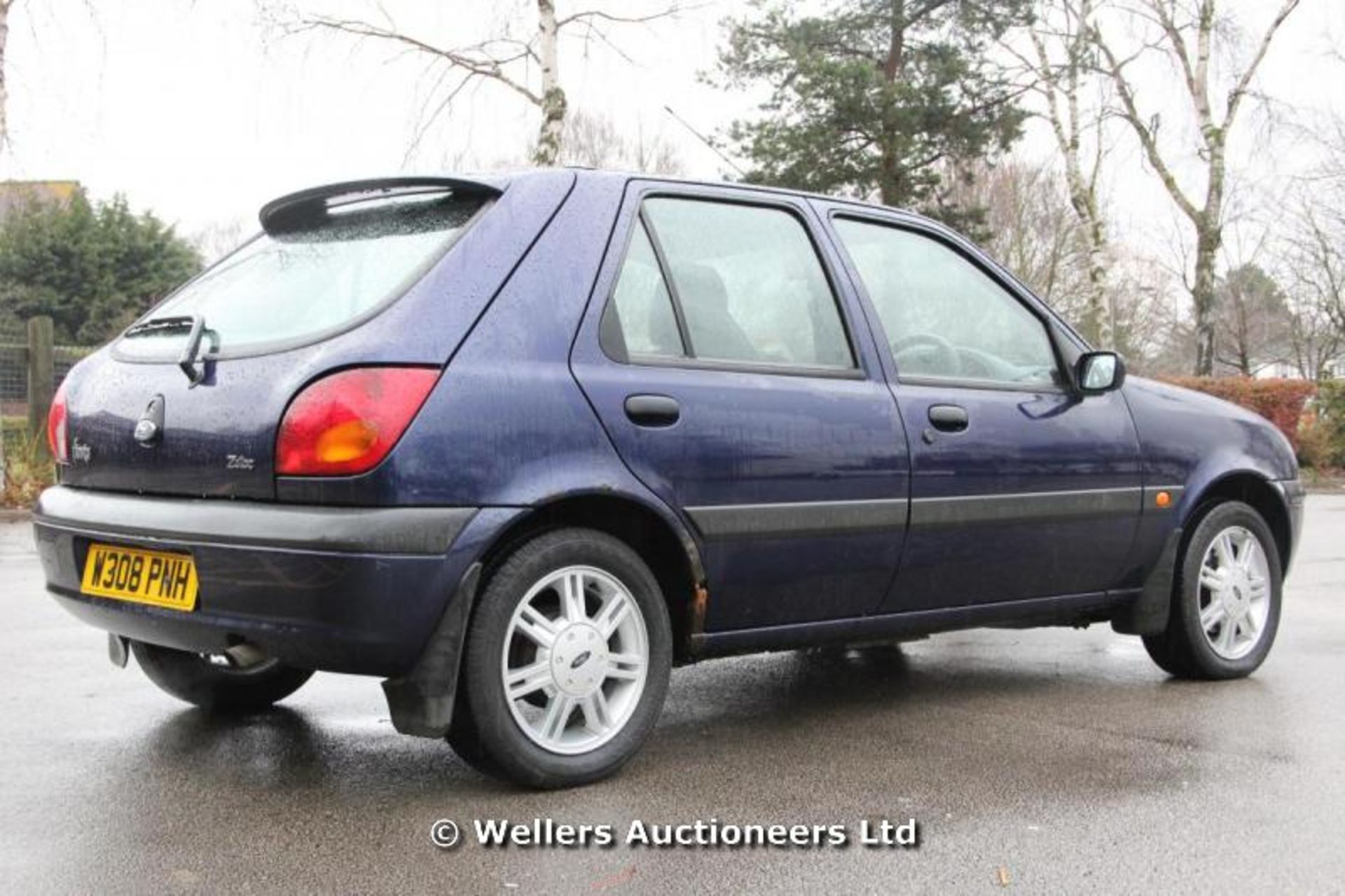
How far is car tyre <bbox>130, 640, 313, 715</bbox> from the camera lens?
13.9 feet

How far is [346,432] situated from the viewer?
316 centimetres

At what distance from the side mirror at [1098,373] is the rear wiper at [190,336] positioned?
2.87 m

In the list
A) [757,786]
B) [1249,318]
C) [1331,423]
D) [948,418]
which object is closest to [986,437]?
[948,418]

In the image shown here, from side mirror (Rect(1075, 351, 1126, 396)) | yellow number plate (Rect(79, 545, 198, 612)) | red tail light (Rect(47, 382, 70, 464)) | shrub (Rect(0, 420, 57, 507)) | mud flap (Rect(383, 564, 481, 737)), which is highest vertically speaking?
side mirror (Rect(1075, 351, 1126, 396))

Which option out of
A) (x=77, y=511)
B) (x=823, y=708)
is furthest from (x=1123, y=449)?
(x=77, y=511)

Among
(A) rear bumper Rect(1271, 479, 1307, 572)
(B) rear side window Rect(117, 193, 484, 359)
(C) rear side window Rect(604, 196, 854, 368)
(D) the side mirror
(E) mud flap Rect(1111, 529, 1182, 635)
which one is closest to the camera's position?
(B) rear side window Rect(117, 193, 484, 359)

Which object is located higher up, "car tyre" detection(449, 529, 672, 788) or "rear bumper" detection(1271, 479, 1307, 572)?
"rear bumper" detection(1271, 479, 1307, 572)

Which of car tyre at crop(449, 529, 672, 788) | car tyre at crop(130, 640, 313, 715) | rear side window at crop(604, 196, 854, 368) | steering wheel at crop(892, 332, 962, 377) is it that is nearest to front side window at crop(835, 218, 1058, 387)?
steering wheel at crop(892, 332, 962, 377)

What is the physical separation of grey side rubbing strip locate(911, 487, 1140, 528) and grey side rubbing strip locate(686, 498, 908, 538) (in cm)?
12

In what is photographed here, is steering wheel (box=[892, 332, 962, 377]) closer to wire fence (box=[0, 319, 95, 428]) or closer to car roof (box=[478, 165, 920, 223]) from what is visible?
car roof (box=[478, 165, 920, 223])

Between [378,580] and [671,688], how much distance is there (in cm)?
204

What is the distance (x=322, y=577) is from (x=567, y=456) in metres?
0.67

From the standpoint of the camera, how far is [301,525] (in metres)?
3.14

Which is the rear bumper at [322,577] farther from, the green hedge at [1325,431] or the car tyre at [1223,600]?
the green hedge at [1325,431]
